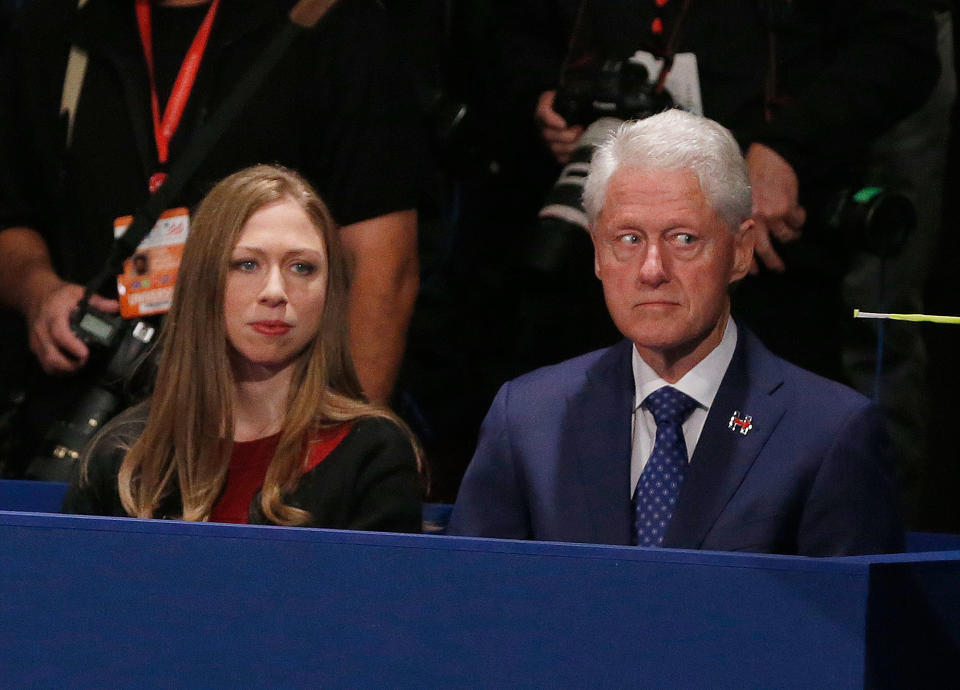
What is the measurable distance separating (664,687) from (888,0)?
1.58 metres

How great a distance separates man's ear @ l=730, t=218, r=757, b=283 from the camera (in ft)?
6.41

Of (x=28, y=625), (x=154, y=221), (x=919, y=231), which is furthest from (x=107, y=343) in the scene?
(x=919, y=231)

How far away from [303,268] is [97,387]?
1.77 feet

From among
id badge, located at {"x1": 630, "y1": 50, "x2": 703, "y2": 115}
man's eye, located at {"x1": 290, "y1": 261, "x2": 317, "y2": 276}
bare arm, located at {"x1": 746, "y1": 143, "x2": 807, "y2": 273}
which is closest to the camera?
man's eye, located at {"x1": 290, "y1": 261, "x2": 317, "y2": 276}

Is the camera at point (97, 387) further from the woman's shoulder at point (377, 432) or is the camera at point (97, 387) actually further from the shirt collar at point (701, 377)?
the shirt collar at point (701, 377)

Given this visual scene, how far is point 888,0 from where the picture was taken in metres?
2.64

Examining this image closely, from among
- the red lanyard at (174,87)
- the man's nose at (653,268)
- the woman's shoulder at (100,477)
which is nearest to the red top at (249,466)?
the woman's shoulder at (100,477)

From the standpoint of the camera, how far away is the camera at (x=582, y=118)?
243 centimetres

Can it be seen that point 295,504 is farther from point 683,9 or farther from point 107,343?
point 683,9

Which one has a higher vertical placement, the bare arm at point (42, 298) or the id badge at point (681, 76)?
the id badge at point (681, 76)

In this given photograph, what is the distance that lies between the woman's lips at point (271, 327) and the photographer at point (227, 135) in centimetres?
55

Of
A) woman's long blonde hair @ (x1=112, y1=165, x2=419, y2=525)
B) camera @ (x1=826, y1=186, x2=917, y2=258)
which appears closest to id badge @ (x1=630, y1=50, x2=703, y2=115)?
camera @ (x1=826, y1=186, x2=917, y2=258)

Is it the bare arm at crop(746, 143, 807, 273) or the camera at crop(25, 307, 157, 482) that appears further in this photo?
the bare arm at crop(746, 143, 807, 273)

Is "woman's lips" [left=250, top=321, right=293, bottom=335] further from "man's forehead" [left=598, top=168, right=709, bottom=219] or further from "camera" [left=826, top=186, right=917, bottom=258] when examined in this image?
"camera" [left=826, top=186, right=917, bottom=258]
